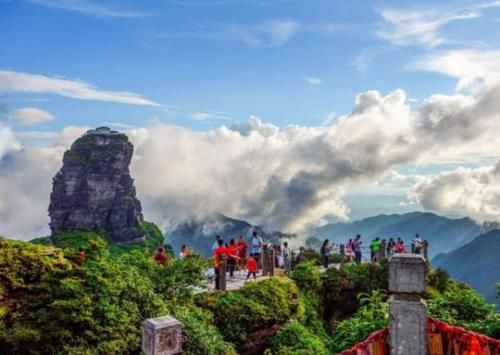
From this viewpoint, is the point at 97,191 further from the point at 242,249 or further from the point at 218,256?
the point at 218,256

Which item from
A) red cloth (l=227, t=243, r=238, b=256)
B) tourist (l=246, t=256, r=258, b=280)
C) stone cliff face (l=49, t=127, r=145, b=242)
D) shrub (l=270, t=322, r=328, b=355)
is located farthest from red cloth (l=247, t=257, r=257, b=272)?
stone cliff face (l=49, t=127, r=145, b=242)

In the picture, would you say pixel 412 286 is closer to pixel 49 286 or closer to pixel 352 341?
pixel 352 341

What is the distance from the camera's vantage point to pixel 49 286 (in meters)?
10.0

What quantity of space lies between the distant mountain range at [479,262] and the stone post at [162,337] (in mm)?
113955

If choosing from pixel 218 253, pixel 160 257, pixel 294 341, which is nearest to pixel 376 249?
pixel 294 341

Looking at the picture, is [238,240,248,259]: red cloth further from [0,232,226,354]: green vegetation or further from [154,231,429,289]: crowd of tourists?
[0,232,226,354]: green vegetation

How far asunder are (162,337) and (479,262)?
128802 millimetres

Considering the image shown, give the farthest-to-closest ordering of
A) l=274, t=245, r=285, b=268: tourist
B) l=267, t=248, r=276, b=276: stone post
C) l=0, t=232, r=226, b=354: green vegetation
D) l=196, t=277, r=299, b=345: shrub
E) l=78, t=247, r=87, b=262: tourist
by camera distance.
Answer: l=274, t=245, r=285, b=268: tourist → l=267, t=248, r=276, b=276: stone post → l=196, t=277, r=299, b=345: shrub → l=78, t=247, r=87, b=262: tourist → l=0, t=232, r=226, b=354: green vegetation

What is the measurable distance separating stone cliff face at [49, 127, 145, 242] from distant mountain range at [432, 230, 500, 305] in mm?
75604

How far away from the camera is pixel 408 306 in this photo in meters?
5.10

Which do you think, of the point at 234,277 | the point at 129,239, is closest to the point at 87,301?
the point at 234,277

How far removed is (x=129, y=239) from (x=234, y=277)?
166 feet

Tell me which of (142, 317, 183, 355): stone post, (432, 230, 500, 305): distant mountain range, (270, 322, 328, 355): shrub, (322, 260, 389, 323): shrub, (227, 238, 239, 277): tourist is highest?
(432, 230, 500, 305): distant mountain range

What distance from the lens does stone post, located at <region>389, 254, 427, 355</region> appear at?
5.05 m
